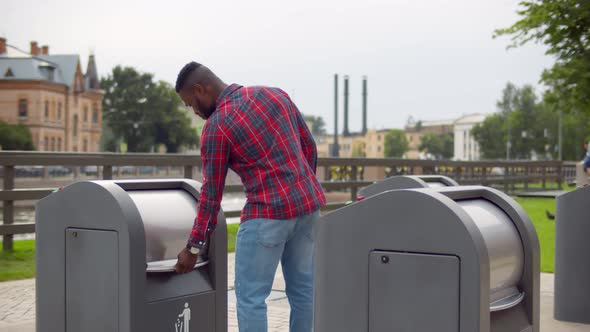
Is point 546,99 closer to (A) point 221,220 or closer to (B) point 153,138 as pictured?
(A) point 221,220

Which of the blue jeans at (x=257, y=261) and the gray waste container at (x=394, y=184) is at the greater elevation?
the gray waste container at (x=394, y=184)

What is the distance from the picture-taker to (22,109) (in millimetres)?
98250

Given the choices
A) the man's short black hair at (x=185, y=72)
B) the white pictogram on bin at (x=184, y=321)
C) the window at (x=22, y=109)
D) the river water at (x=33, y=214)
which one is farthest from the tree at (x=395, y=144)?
the man's short black hair at (x=185, y=72)

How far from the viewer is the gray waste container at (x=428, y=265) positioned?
2938 mm

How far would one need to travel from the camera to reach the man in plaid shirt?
3848mm

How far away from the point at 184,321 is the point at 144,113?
97.0 metres

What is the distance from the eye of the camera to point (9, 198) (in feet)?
30.6

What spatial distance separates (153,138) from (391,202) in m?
99.6

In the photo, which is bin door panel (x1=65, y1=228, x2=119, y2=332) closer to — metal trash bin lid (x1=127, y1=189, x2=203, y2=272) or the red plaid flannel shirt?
metal trash bin lid (x1=127, y1=189, x2=203, y2=272)

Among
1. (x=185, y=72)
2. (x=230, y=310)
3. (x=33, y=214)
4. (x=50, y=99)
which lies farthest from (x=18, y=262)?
(x=50, y=99)

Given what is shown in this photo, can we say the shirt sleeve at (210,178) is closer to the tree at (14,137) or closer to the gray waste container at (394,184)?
the gray waste container at (394,184)

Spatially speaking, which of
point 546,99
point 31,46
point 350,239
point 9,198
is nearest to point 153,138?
point 31,46

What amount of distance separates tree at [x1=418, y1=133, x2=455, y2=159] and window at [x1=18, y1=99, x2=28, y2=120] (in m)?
97.1

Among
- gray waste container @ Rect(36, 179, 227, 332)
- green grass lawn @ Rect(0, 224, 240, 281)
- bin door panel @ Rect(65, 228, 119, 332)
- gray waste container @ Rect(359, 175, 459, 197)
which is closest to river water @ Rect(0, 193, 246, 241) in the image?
green grass lawn @ Rect(0, 224, 240, 281)
